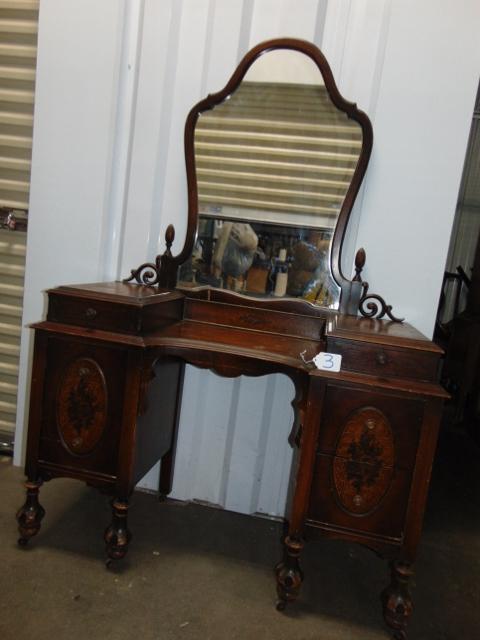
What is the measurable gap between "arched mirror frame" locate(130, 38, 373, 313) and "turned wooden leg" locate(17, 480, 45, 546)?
0.85 metres

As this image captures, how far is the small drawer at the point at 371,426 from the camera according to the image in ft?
4.42

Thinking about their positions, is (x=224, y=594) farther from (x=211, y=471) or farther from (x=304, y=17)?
(x=304, y=17)

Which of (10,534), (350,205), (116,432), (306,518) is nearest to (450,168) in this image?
(350,205)

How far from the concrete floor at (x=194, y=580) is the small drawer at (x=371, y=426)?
0.57 m

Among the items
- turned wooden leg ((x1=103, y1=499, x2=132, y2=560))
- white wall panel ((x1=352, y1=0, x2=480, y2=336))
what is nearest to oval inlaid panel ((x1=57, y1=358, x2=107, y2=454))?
turned wooden leg ((x1=103, y1=499, x2=132, y2=560))

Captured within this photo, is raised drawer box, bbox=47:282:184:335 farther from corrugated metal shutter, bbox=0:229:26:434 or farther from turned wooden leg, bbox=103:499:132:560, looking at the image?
corrugated metal shutter, bbox=0:229:26:434

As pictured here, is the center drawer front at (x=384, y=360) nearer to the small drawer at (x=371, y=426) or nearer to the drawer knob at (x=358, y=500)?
the small drawer at (x=371, y=426)

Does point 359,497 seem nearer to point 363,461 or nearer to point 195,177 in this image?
point 363,461

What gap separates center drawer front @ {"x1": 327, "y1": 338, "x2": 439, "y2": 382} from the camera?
1345 mm

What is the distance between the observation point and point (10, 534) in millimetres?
1696

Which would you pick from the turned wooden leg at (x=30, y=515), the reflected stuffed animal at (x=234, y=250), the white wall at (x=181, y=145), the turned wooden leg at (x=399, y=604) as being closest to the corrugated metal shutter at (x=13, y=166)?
the white wall at (x=181, y=145)

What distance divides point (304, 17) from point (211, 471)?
1850 mm

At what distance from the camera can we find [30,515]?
1.62m

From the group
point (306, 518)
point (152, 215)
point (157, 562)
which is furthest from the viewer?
point (152, 215)
